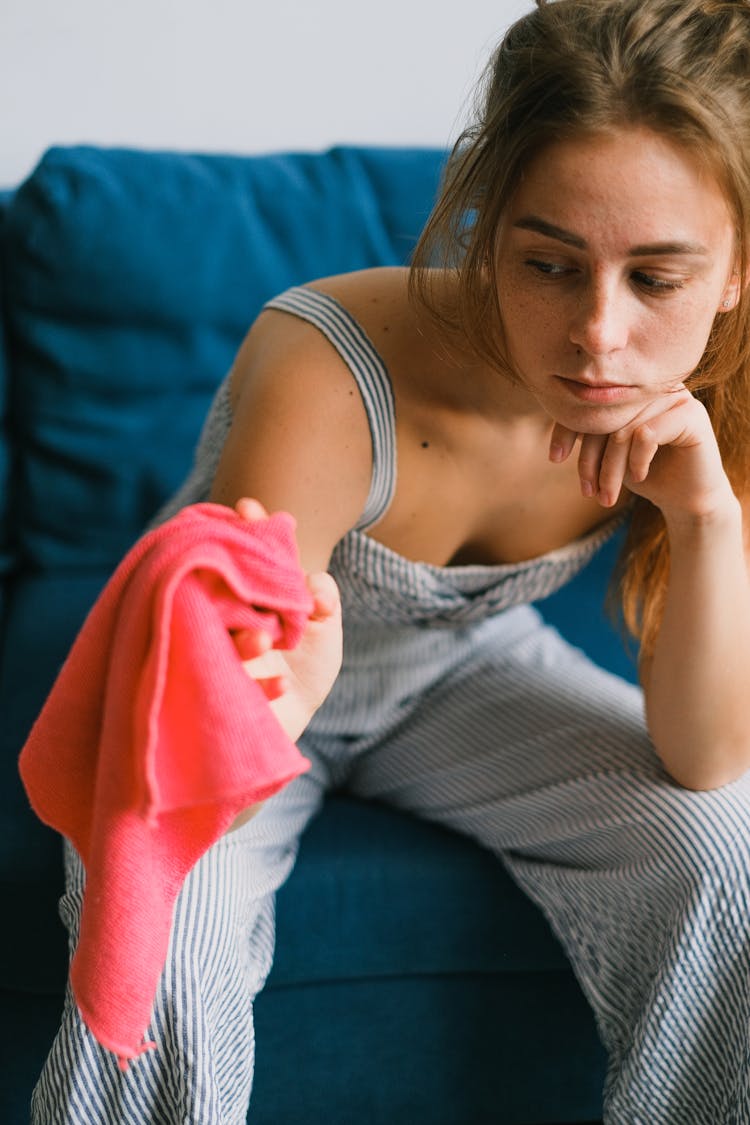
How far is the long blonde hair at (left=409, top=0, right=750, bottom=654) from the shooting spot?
2.65ft

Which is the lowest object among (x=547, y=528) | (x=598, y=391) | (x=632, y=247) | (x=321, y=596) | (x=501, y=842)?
(x=501, y=842)

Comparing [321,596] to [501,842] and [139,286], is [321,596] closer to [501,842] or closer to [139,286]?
[501,842]

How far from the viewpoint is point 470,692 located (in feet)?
4.09

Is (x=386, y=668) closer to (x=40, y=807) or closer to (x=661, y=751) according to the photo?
A: (x=661, y=751)

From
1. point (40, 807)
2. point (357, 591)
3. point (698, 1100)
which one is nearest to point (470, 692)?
point (357, 591)

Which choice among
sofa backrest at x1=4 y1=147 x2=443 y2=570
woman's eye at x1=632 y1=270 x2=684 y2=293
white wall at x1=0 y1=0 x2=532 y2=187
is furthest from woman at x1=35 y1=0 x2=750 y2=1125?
white wall at x1=0 y1=0 x2=532 y2=187

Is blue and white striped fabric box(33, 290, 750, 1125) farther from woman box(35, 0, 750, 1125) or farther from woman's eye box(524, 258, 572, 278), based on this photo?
woman's eye box(524, 258, 572, 278)

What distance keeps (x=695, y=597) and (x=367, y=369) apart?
34cm

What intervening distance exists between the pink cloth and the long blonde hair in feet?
1.01

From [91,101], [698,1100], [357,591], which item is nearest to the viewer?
[698,1100]

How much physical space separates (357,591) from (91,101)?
0.97 metres

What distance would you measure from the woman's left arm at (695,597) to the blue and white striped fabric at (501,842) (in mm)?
49

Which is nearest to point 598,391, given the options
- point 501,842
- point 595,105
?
point 595,105

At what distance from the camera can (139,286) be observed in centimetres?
147
